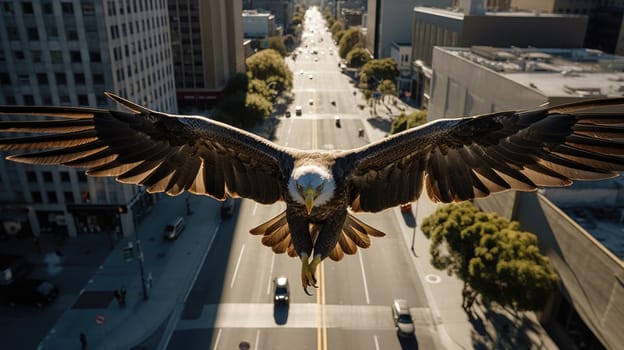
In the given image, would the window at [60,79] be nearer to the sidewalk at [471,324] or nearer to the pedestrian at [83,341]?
the pedestrian at [83,341]

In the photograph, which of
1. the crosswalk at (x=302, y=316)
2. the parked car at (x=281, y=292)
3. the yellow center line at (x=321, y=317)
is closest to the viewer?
the yellow center line at (x=321, y=317)

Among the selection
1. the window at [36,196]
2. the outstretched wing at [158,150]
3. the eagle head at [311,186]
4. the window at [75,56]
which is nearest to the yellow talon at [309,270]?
the eagle head at [311,186]

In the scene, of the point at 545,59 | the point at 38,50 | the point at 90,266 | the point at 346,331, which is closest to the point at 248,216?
the point at 90,266

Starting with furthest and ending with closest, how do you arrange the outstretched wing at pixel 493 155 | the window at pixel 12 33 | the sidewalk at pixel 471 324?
the window at pixel 12 33
the sidewalk at pixel 471 324
the outstretched wing at pixel 493 155

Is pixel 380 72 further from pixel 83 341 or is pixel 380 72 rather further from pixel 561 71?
pixel 83 341

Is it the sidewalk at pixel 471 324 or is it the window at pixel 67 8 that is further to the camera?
the window at pixel 67 8

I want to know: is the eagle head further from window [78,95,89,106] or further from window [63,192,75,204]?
window [63,192,75,204]

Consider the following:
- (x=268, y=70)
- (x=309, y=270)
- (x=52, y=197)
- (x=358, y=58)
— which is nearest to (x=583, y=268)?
(x=309, y=270)
